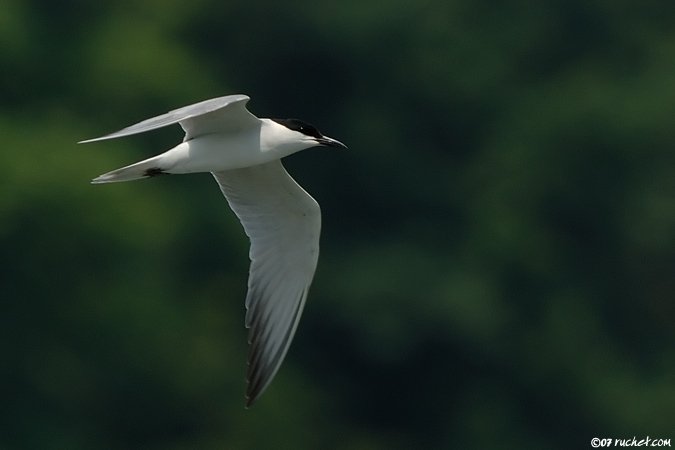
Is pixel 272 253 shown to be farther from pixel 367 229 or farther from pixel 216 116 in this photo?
pixel 367 229

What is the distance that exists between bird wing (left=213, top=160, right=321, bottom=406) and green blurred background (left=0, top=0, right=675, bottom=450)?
498 centimetres

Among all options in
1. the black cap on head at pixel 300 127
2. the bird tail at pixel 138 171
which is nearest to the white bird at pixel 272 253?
the black cap on head at pixel 300 127

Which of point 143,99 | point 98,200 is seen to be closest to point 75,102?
point 143,99

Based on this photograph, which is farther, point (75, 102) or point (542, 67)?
point (542, 67)

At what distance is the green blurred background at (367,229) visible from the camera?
13.0 metres

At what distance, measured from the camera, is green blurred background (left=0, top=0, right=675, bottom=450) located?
42.7 ft

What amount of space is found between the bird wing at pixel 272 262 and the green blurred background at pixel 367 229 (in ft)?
16.3

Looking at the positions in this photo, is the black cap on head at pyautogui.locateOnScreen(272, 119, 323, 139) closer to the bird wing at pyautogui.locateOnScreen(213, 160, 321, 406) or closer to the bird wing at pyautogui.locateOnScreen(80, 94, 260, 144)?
the bird wing at pyautogui.locateOnScreen(80, 94, 260, 144)

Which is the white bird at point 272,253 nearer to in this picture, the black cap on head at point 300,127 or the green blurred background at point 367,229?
the black cap on head at point 300,127

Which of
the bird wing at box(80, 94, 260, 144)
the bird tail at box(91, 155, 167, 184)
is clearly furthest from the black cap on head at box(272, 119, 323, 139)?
the bird tail at box(91, 155, 167, 184)

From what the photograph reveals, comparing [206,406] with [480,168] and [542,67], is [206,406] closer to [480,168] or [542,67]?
[480,168]

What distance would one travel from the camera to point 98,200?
505 inches

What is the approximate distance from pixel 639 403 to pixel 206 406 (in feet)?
13.1

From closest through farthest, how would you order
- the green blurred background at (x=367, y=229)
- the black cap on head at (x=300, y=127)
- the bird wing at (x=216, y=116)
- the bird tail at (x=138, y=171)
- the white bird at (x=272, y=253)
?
1. the bird wing at (x=216, y=116)
2. the bird tail at (x=138, y=171)
3. the black cap on head at (x=300, y=127)
4. the white bird at (x=272, y=253)
5. the green blurred background at (x=367, y=229)
